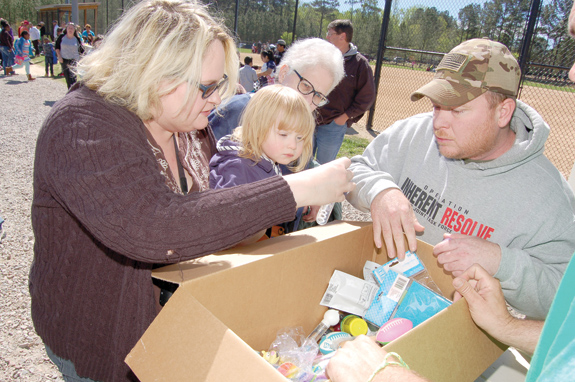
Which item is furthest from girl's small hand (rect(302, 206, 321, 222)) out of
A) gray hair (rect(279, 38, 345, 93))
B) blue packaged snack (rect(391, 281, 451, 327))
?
gray hair (rect(279, 38, 345, 93))

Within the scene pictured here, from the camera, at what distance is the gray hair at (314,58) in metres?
2.90

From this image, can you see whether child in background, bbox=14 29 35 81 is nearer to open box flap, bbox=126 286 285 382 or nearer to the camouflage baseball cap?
the camouflage baseball cap

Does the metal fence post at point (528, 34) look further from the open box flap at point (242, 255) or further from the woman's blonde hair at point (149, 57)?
the woman's blonde hair at point (149, 57)

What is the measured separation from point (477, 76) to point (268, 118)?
97 centimetres

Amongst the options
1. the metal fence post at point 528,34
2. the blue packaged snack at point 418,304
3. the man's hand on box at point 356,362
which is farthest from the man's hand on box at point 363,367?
the metal fence post at point 528,34

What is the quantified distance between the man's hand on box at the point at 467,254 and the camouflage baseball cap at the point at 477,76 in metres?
0.66

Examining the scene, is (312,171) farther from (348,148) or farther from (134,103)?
(348,148)

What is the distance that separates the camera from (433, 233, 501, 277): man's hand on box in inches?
58.8

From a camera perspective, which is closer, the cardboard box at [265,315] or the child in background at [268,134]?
the cardboard box at [265,315]

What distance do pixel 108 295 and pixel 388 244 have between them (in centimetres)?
105

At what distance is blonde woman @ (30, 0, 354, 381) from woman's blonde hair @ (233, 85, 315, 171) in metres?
0.60

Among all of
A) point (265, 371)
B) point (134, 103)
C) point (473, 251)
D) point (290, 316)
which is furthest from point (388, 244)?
point (134, 103)

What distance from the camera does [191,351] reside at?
0.96m

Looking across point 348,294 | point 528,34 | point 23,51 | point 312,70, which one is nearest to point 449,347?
point 348,294
